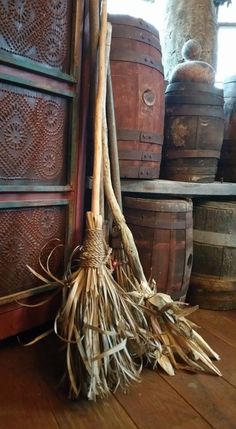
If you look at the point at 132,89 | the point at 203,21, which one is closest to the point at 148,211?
the point at 132,89

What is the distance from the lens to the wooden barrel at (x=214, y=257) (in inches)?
63.1

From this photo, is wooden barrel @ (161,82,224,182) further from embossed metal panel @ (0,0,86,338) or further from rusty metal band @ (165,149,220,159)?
embossed metal panel @ (0,0,86,338)

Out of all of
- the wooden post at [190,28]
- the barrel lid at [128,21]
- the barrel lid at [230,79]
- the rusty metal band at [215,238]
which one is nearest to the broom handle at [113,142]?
the barrel lid at [128,21]

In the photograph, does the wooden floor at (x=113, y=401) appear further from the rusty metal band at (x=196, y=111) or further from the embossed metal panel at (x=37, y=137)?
the rusty metal band at (x=196, y=111)

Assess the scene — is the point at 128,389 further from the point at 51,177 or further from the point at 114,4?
the point at 114,4

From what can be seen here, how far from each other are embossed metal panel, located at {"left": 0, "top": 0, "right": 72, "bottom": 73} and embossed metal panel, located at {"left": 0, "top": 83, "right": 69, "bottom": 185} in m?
0.11

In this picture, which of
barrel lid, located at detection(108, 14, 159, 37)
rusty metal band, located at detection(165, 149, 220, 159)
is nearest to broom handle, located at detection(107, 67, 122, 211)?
barrel lid, located at detection(108, 14, 159, 37)

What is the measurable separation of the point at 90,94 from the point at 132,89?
24 centimetres

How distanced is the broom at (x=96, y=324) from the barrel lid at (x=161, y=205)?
0.40 metres

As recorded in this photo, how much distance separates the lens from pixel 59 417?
87 cm

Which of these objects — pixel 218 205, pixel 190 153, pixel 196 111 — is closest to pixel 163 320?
pixel 218 205

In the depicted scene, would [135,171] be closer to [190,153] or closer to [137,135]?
[137,135]

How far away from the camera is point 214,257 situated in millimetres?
1616

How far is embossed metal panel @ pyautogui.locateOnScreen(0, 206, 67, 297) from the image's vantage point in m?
1.09
